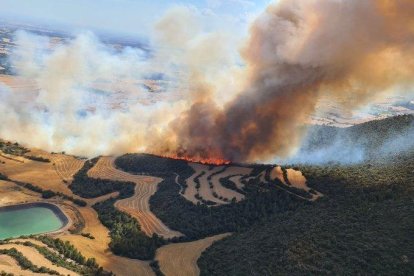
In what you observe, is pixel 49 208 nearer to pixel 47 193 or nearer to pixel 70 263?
pixel 47 193

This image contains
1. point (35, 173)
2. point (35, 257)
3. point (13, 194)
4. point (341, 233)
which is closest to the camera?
point (341, 233)

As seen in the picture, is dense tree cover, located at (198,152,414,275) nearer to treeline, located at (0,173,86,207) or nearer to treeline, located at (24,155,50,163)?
treeline, located at (0,173,86,207)

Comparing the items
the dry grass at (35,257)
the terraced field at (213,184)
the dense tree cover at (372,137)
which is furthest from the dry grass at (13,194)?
the dense tree cover at (372,137)

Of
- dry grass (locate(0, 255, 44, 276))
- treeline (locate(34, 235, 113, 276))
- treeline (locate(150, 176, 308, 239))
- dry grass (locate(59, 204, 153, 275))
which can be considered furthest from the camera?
treeline (locate(150, 176, 308, 239))

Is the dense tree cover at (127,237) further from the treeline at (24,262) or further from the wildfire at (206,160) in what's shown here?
the wildfire at (206,160)

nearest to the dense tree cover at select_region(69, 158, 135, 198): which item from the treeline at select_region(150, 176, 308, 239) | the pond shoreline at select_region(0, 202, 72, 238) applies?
the pond shoreline at select_region(0, 202, 72, 238)

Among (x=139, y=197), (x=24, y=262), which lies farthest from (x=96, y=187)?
(x=24, y=262)

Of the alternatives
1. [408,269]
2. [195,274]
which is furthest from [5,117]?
[408,269]
